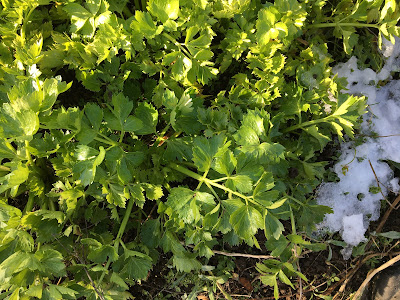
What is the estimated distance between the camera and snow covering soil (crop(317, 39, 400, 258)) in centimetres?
214

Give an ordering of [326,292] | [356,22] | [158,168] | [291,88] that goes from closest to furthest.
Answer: [158,168] < [291,88] < [356,22] < [326,292]

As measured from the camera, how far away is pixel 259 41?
1.66 meters

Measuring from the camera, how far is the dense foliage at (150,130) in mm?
1413

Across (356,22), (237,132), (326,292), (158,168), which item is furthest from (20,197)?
(356,22)

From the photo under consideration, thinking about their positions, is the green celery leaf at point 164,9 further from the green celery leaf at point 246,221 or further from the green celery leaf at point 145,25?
the green celery leaf at point 246,221

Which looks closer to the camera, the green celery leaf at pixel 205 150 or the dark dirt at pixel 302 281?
the green celery leaf at pixel 205 150

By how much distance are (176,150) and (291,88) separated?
2.29ft

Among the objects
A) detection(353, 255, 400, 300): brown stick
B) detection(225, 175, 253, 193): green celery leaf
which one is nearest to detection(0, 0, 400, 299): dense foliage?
detection(225, 175, 253, 193): green celery leaf

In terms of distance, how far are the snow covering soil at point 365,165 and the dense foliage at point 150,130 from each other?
0.37 metres

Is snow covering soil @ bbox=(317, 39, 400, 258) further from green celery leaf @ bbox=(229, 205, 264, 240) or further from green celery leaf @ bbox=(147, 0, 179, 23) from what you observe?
green celery leaf @ bbox=(147, 0, 179, 23)

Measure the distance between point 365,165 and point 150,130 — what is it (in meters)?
1.41

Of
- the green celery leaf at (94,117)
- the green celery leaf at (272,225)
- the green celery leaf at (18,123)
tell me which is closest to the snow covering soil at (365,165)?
the green celery leaf at (272,225)

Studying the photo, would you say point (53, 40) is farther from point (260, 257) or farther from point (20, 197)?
point (260, 257)

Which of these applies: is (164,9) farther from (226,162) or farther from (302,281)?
(302,281)
